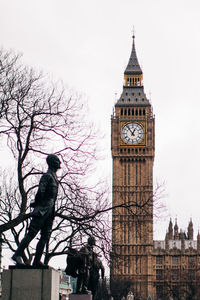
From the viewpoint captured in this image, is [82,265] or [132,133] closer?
[82,265]

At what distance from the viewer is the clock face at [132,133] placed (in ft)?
323

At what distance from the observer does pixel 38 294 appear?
12.7 m

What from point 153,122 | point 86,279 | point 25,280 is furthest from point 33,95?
point 153,122

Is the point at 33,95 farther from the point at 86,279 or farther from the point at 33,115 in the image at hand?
the point at 86,279

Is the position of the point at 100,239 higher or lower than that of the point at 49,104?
lower

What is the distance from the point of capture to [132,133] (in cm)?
9925

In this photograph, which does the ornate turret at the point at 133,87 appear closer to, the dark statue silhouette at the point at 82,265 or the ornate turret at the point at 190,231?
the ornate turret at the point at 190,231

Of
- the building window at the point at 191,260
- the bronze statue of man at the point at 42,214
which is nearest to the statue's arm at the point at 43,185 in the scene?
the bronze statue of man at the point at 42,214

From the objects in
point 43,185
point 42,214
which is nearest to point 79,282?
point 42,214

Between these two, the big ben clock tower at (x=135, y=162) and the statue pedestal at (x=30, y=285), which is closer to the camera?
the statue pedestal at (x=30, y=285)

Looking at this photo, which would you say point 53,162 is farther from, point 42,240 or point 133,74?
point 133,74

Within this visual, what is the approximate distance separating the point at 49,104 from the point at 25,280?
6665mm

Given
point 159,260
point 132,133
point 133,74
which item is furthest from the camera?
point 159,260

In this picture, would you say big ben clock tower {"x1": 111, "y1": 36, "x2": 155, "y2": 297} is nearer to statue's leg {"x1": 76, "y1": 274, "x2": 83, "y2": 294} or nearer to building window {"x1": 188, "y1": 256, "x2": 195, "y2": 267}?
building window {"x1": 188, "y1": 256, "x2": 195, "y2": 267}
